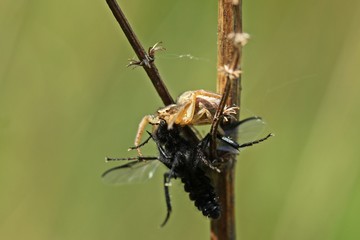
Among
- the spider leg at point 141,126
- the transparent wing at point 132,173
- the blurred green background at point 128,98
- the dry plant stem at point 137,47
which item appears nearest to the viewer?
the dry plant stem at point 137,47

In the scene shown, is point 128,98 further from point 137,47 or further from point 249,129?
point 137,47

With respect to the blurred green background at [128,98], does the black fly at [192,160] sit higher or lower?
lower

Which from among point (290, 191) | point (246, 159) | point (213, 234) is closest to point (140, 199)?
point (246, 159)

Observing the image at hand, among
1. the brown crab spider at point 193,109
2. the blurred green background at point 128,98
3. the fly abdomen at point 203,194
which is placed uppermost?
the blurred green background at point 128,98

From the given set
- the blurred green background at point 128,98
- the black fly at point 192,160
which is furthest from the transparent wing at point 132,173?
the blurred green background at point 128,98

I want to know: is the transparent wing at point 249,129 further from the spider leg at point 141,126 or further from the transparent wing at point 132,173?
the transparent wing at point 132,173

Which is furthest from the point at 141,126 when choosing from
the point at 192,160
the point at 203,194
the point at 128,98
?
the point at 128,98
